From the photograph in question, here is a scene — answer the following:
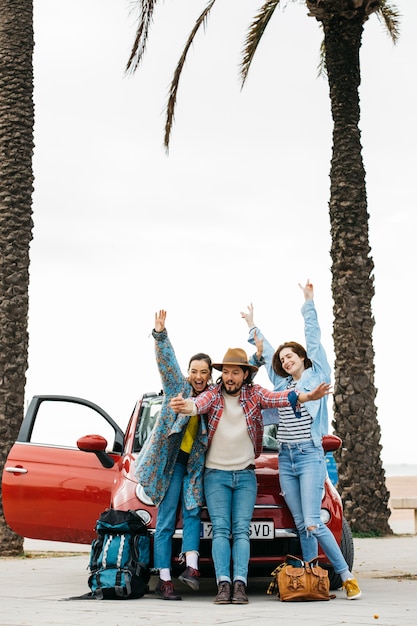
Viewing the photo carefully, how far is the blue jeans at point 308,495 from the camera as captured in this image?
816cm

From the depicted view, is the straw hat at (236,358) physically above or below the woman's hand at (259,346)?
below

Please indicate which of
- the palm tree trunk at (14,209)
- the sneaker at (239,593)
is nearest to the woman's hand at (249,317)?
the sneaker at (239,593)

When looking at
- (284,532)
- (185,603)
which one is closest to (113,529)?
(185,603)

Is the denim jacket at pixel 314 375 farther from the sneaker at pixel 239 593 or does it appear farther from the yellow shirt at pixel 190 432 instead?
the sneaker at pixel 239 593

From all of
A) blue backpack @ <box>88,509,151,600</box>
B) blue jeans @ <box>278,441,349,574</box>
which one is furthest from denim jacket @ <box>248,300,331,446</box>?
blue backpack @ <box>88,509,151,600</box>

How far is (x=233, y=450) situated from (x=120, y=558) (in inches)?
45.6

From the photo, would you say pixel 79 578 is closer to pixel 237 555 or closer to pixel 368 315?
pixel 237 555

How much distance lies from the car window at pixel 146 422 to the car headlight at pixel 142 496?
64 cm

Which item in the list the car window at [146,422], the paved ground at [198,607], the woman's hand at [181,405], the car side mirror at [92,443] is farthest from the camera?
the car window at [146,422]

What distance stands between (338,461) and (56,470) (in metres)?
8.30

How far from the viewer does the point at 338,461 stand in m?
17.6

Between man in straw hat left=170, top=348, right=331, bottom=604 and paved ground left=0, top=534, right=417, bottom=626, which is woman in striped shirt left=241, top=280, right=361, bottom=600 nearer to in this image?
man in straw hat left=170, top=348, right=331, bottom=604

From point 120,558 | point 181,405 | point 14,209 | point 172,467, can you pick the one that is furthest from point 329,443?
point 14,209

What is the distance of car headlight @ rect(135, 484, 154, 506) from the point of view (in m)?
8.52
